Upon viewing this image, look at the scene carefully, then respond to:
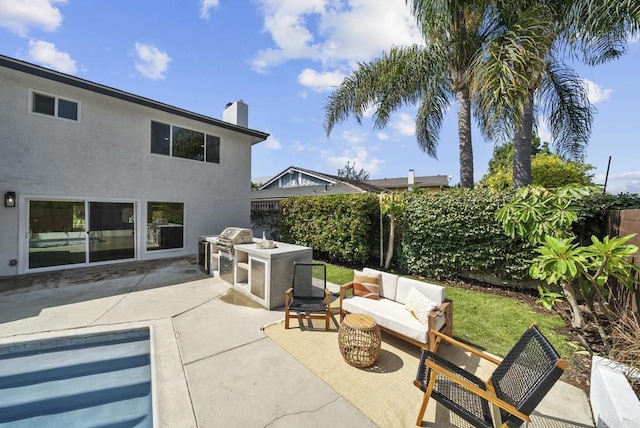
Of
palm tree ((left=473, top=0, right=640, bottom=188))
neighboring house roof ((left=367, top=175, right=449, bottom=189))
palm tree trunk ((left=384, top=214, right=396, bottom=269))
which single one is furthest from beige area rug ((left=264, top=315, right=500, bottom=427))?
neighboring house roof ((left=367, top=175, right=449, bottom=189))

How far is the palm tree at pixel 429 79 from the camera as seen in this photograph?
8.16 metres

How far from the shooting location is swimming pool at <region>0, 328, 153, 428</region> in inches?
119

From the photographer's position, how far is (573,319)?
5043mm

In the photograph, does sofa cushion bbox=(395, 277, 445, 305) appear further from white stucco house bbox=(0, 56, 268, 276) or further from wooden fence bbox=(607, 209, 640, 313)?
white stucco house bbox=(0, 56, 268, 276)

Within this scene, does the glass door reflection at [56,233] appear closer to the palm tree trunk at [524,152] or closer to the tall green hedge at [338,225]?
the tall green hedge at [338,225]

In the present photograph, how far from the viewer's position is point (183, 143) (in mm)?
10898

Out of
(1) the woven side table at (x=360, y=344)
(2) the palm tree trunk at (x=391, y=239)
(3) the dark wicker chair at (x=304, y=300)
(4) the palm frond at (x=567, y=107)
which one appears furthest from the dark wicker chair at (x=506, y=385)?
(4) the palm frond at (x=567, y=107)

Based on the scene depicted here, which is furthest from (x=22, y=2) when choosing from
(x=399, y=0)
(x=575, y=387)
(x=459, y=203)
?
(x=575, y=387)

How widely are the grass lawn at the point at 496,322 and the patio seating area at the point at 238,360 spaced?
77 centimetres

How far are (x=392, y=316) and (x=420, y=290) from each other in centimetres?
74

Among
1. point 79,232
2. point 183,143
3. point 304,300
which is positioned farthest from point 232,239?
point 183,143

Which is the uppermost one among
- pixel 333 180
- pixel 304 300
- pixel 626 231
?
pixel 333 180

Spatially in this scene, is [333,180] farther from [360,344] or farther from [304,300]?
[360,344]

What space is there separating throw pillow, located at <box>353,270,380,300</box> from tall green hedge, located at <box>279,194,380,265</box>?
3.93m
